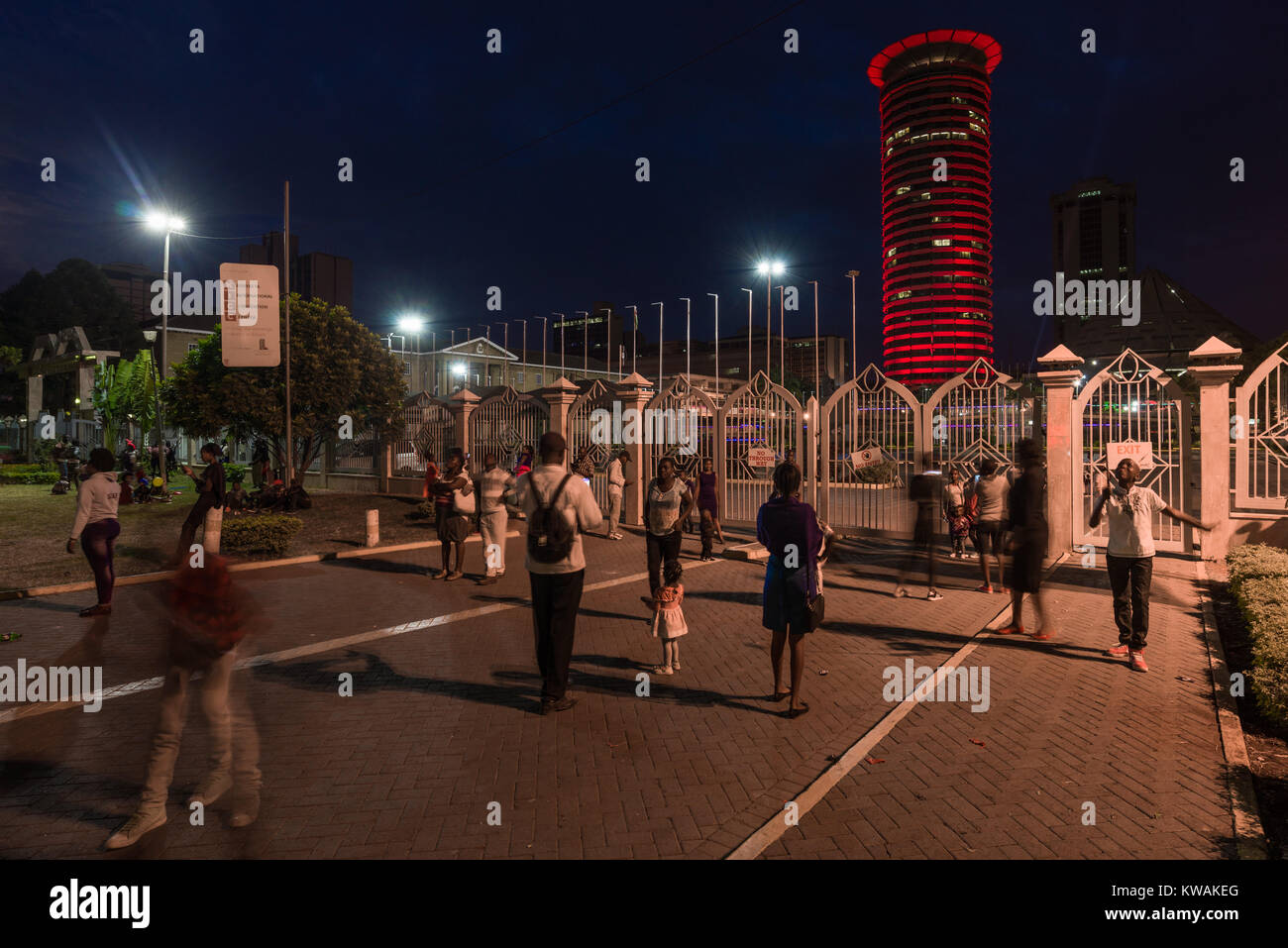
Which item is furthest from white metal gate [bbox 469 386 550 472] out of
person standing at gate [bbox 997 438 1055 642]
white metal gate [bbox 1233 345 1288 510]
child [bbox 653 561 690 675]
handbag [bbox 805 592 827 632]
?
handbag [bbox 805 592 827 632]

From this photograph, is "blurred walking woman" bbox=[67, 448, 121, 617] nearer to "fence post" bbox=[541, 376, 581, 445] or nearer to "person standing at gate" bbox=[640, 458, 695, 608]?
"person standing at gate" bbox=[640, 458, 695, 608]

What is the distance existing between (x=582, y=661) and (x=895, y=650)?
10.1 feet

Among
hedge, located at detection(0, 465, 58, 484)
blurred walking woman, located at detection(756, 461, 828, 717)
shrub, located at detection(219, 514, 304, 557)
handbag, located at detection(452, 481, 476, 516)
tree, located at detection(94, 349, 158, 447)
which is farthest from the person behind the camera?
tree, located at detection(94, 349, 158, 447)

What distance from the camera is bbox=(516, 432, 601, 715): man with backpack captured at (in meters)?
5.79

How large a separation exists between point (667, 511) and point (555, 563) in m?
2.51

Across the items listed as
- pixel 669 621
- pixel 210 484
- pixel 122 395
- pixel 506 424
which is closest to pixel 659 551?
pixel 669 621

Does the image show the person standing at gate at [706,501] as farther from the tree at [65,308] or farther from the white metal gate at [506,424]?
the tree at [65,308]

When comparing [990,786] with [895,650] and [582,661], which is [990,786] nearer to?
[895,650]

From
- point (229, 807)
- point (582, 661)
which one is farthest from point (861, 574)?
point (229, 807)

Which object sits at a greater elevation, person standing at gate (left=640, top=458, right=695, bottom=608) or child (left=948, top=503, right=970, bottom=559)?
person standing at gate (left=640, top=458, right=695, bottom=608)

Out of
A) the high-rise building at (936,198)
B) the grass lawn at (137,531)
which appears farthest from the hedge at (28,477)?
the high-rise building at (936,198)

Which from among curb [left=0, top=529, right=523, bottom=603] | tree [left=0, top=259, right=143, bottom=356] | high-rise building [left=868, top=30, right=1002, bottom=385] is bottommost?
curb [left=0, top=529, right=523, bottom=603]

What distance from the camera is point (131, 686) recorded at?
6457 millimetres

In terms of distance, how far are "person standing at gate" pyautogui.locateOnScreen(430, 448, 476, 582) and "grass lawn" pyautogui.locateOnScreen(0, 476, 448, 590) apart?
3467 millimetres
